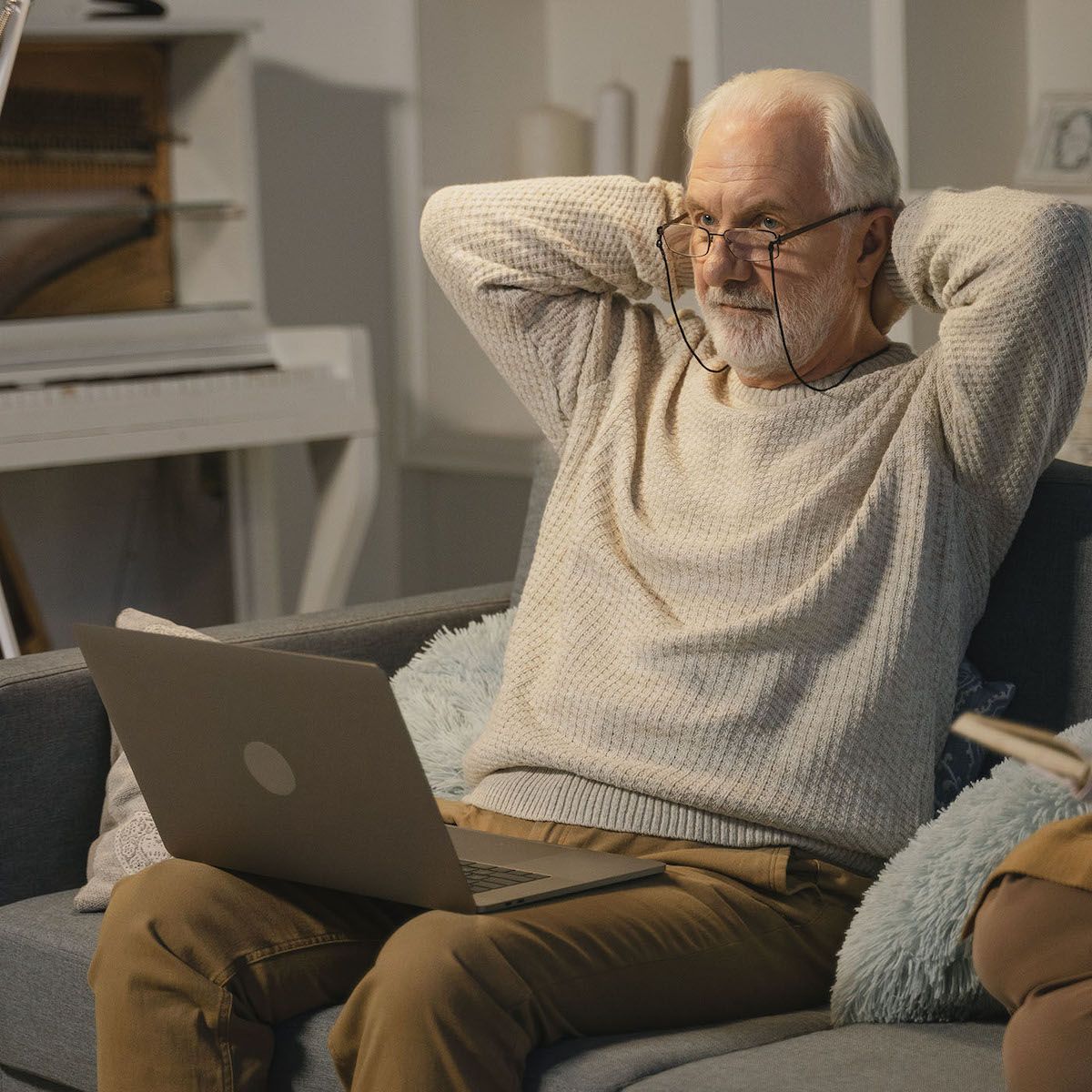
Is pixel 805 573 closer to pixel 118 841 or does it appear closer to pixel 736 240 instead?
pixel 736 240

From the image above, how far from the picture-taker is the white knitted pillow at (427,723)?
183 cm

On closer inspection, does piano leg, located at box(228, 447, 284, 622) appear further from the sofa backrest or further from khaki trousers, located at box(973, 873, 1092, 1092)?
khaki trousers, located at box(973, 873, 1092, 1092)

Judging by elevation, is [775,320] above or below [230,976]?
above

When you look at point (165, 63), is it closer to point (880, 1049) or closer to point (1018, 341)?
point (1018, 341)

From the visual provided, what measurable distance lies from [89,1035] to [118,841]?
0.21m

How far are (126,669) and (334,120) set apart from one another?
108 inches

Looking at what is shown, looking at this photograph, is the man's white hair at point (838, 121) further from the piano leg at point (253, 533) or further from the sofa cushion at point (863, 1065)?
the piano leg at point (253, 533)

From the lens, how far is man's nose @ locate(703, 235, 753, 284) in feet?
5.87

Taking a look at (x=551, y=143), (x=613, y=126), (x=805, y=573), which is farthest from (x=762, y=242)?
(x=551, y=143)

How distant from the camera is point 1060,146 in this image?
2.87 m

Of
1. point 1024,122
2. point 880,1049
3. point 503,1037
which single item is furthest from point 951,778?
point 1024,122

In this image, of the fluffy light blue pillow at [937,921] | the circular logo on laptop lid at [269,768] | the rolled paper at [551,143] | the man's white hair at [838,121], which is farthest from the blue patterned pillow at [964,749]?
the rolled paper at [551,143]

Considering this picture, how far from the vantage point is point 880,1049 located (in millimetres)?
1404

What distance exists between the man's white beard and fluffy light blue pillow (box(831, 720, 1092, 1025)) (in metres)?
0.50
